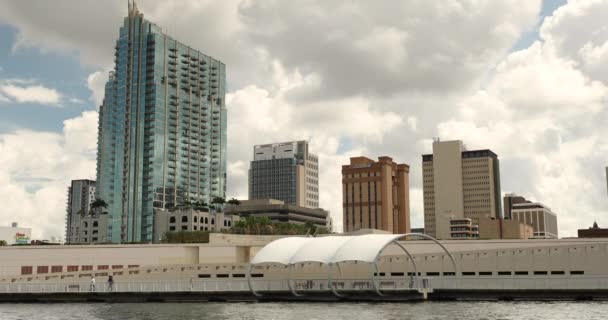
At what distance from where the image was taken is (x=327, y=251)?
83812mm

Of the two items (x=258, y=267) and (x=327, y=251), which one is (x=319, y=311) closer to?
(x=327, y=251)

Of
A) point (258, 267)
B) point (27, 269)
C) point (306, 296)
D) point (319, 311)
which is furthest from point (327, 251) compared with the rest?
point (27, 269)

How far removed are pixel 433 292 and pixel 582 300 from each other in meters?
16.4

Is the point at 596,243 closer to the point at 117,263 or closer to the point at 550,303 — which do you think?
the point at 550,303

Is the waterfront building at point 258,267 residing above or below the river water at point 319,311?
above

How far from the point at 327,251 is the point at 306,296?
19.4 ft

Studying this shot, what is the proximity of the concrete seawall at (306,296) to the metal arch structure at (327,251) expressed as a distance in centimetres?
134

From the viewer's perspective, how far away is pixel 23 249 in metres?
138

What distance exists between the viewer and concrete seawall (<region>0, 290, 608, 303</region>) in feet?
260

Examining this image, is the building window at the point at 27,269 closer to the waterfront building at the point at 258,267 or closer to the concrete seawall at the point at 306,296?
the waterfront building at the point at 258,267

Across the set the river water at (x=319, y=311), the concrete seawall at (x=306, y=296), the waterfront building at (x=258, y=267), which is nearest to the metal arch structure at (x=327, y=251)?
the concrete seawall at (x=306, y=296)

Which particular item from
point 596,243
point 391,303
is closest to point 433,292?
point 391,303

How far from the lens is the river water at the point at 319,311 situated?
61094 millimetres

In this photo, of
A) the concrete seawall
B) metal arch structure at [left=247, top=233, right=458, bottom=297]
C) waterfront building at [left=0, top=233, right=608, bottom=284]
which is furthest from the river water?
waterfront building at [left=0, top=233, right=608, bottom=284]
